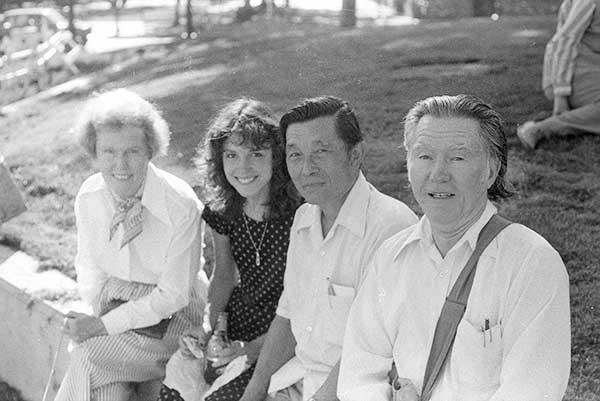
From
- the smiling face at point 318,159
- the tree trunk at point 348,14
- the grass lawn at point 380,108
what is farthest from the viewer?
the tree trunk at point 348,14

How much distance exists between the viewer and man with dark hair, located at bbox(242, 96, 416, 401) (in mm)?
3072

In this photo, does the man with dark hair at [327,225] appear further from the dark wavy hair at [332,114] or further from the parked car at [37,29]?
the parked car at [37,29]

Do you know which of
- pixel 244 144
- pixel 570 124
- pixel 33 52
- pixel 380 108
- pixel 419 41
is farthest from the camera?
pixel 33 52

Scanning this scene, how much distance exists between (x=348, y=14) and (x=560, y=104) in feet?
18.7

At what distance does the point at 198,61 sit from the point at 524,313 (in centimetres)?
778

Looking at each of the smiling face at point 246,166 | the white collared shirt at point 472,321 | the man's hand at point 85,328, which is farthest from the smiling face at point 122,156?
the white collared shirt at point 472,321

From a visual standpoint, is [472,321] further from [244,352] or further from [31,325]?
[31,325]

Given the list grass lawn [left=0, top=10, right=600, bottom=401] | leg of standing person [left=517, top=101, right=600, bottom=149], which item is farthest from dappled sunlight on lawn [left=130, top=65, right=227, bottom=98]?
leg of standing person [left=517, top=101, right=600, bottom=149]

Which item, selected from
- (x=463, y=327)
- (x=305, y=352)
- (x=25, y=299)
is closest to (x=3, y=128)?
(x=25, y=299)

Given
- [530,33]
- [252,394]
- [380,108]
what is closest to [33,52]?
[530,33]

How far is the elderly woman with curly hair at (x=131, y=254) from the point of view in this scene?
3.72 m

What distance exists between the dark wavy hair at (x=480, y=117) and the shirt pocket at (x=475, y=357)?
455mm

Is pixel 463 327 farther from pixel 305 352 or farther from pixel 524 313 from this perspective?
pixel 305 352

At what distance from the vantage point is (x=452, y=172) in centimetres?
250
